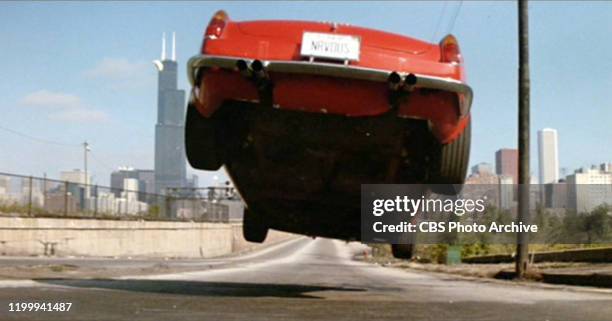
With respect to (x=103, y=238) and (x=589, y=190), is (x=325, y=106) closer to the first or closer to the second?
(x=589, y=190)

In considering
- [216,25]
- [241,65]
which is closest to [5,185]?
[216,25]

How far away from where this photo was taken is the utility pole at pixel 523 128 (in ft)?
49.4

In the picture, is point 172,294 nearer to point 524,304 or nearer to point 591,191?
point 524,304

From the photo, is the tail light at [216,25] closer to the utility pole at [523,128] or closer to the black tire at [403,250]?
the black tire at [403,250]

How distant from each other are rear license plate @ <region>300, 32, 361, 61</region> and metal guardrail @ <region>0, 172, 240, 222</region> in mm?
20933

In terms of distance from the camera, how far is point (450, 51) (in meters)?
6.49

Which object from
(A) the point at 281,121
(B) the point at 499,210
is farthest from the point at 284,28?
(B) the point at 499,210

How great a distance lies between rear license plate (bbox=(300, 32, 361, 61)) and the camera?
19.8ft

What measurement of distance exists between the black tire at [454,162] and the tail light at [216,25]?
→ 2.50 meters

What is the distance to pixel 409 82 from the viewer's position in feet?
19.5

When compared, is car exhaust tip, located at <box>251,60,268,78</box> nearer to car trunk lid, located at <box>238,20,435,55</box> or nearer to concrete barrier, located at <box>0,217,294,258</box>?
car trunk lid, located at <box>238,20,435,55</box>

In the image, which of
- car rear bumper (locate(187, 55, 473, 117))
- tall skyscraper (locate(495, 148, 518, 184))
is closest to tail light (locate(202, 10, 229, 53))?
car rear bumper (locate(187, 55, 473, 117))

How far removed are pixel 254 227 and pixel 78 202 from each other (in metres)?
22.2

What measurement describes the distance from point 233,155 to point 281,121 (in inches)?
36.5
